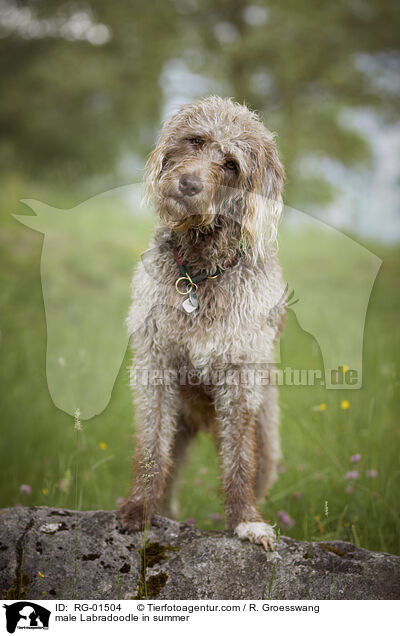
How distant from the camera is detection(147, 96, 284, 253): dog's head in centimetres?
231

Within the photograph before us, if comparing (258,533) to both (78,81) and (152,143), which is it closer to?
(152,143)

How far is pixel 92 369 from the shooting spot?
3672 mm

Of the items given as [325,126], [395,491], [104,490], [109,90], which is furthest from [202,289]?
[109,90]

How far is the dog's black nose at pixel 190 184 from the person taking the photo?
2.26 m

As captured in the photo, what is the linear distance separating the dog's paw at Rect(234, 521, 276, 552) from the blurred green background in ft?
1.56

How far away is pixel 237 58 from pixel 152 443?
4.87m

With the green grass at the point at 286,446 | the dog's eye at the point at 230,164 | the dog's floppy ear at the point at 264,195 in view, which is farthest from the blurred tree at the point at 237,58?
the dog's eye at the point at 230,164

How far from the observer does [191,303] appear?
100 inches
